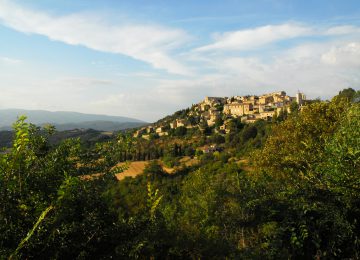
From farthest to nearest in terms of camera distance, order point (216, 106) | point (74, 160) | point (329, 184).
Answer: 1. point (216, 106)
2. point (329, 184)
3. point (74, 160)

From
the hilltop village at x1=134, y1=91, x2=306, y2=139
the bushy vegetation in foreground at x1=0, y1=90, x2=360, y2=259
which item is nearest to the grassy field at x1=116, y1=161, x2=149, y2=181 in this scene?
the hilltop village at x1=134, y1=91, x2=306, y2=139

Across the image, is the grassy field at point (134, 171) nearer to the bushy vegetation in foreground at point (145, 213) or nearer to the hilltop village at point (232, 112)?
the hilltop village at point (232, 112)

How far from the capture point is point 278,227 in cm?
782

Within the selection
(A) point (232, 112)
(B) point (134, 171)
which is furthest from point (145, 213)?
(A) point (232, 112)

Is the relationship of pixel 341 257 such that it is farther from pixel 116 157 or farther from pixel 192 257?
pixel 116 157

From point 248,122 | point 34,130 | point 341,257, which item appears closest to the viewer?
point 34,130

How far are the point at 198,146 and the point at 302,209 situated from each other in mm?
92524

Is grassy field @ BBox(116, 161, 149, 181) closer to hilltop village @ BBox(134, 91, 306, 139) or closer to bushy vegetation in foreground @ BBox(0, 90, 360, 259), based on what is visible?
hilltop village @ BBox(134, 91, 306, 139)

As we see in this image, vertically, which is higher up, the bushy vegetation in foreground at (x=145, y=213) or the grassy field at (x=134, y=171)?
the bushy vegetation in foreground at (x=145, y=213)

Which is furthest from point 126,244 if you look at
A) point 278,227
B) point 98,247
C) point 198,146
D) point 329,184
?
point 198,146

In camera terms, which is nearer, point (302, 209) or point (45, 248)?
point (45, 248)

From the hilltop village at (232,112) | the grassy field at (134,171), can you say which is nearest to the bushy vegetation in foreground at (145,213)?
the grassy field at (134,171)

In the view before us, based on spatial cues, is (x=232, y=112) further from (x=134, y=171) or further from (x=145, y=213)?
(x=145, y=213)

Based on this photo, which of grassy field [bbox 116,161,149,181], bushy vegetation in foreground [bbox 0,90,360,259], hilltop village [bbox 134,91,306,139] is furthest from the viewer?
hilltop village [bbox 134,91,306,139]
